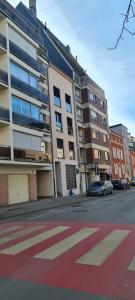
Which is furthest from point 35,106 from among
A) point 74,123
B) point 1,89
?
point 74,123

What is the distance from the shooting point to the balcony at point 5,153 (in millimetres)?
24398

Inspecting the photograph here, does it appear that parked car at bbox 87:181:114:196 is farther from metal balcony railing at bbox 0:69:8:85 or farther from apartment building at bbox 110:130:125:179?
apartment building at bbox 110:130:125:179

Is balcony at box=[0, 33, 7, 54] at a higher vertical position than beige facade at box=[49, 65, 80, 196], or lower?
higher

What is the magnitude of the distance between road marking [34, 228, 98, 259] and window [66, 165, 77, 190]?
26.1 meters

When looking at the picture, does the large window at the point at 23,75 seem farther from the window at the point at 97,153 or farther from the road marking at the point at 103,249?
the road marking at the point at 103,249

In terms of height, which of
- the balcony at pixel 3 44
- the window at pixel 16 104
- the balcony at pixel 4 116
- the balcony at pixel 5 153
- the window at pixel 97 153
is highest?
the balcony at pixel 3 44

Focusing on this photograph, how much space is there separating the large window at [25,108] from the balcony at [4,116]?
1.41 metres

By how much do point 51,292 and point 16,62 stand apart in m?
25.4

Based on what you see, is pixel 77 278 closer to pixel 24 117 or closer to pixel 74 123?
pixel 24 117

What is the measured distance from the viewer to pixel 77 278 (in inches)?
206

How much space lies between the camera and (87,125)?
4584 centimetres

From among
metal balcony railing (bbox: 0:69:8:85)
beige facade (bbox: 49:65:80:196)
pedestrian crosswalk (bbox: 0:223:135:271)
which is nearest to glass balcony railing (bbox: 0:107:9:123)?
metal balcony railing (bbox: 0:69:8:85)

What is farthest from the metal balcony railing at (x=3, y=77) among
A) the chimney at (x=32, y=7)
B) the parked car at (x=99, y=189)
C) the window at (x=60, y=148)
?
the chimney at (x=32, y=7)

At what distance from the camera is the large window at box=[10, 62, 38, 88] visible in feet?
91.2
